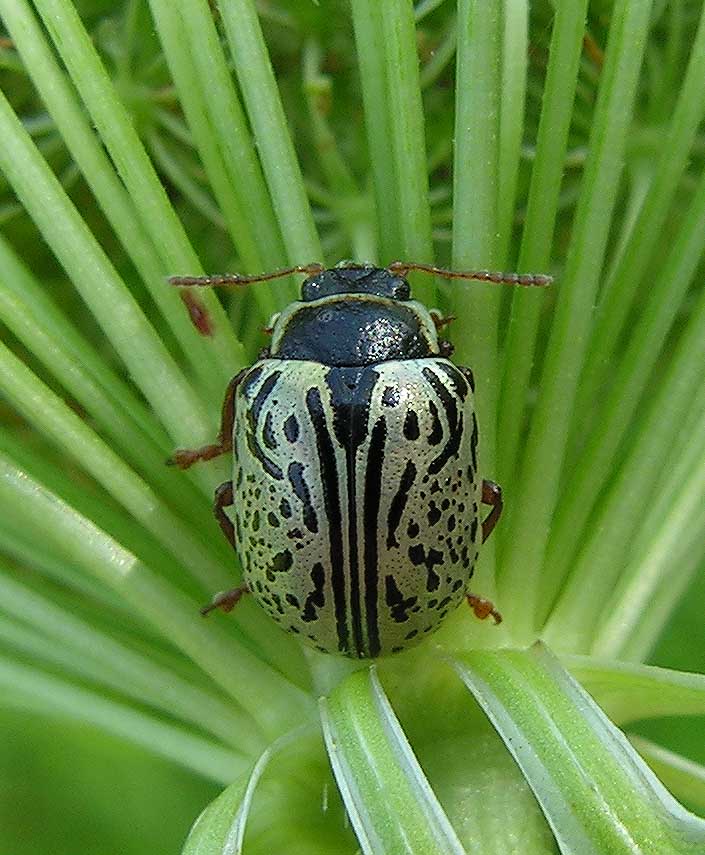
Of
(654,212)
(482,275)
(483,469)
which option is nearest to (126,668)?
(483,469)

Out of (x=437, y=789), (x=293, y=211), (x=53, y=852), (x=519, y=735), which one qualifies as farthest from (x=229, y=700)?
(x=53, y=852)

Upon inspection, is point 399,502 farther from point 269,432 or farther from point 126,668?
point 126,668

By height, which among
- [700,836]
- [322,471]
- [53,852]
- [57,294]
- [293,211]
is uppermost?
[293,211]

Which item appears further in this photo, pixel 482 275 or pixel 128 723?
pixel 128 723

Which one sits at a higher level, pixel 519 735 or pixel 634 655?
pixel 519 735

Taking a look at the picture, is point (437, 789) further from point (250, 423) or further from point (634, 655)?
point (250, 423)

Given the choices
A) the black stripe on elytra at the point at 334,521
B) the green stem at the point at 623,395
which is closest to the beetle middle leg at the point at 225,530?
the black stripe on elytra at the point at 334,521
